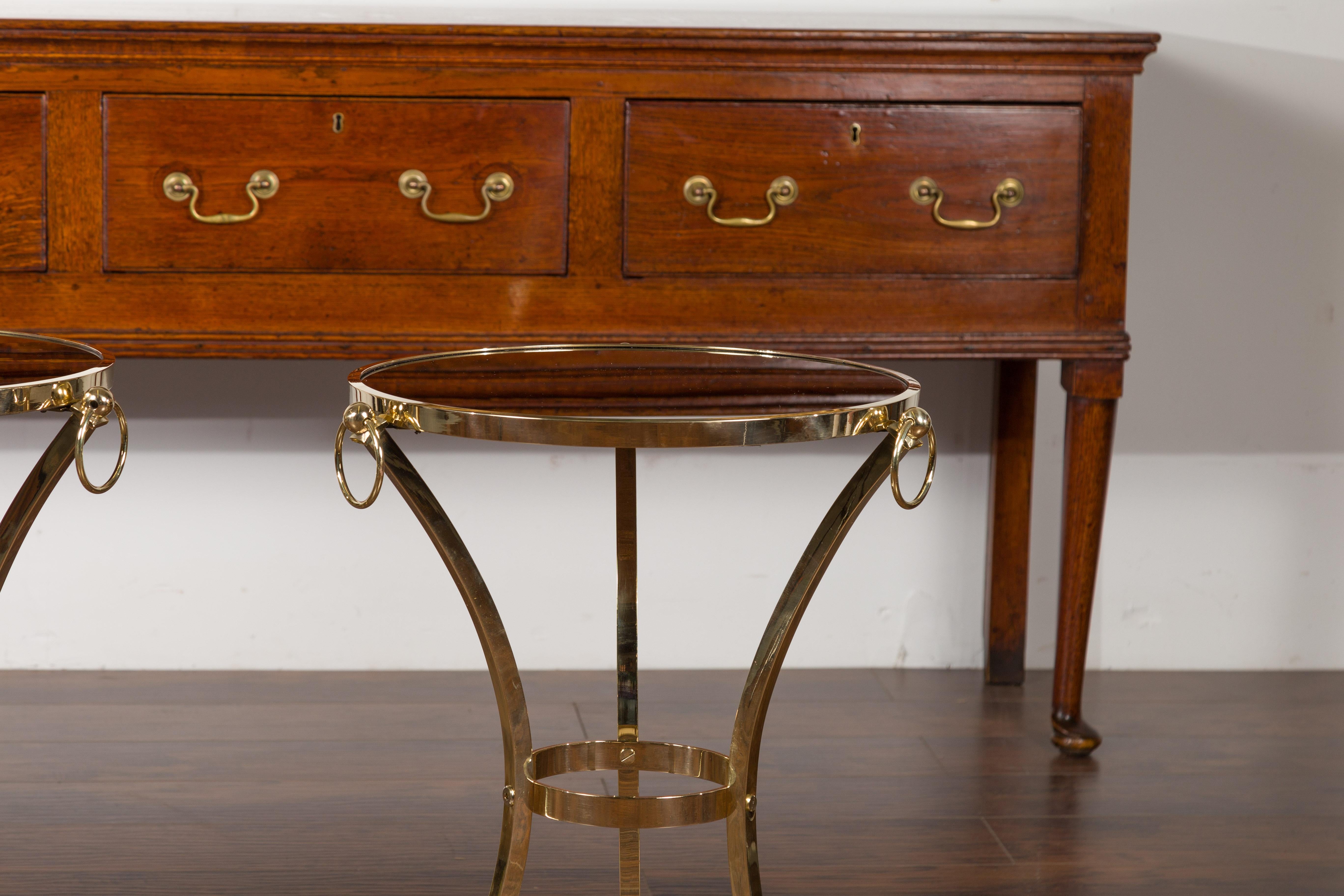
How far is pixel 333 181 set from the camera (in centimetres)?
157

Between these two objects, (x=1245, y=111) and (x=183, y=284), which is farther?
(x=1245, y=111)

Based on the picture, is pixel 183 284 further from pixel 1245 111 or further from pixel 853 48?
pixel 1245 111

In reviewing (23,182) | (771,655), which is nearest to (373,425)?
(771,655)

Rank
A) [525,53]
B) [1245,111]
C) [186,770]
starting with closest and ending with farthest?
[525,53]
[186,770]
[1245,111]

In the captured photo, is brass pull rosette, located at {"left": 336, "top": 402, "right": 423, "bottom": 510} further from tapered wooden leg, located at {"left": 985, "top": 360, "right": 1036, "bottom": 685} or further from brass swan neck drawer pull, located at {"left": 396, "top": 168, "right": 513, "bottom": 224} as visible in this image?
tapered wooden leg, located at {"left": 985, "top": 360, "right": 1036, "bottom": 685}

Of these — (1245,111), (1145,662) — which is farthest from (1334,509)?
(1245,111)

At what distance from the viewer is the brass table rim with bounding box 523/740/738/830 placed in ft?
3.58

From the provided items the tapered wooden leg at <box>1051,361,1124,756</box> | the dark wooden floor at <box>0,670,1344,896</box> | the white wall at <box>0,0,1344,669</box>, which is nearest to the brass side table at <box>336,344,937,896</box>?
the dark wooden floor at <box>0,670,1344,896</box>

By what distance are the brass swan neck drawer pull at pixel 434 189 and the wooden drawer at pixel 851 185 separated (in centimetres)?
13

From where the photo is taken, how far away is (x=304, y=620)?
2.14m

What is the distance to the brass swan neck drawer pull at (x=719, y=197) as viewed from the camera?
5.23ft

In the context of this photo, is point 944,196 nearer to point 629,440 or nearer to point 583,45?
point 583,45

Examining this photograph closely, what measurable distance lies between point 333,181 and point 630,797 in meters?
0.76

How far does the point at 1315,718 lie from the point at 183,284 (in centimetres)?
154
